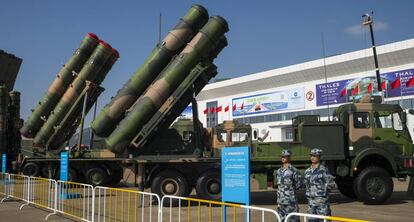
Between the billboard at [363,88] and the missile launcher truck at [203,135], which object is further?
the billboard at [363,88]

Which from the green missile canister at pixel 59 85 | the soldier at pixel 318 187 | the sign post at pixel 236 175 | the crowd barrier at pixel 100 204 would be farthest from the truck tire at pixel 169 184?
the green missile canister at pixel 59 85

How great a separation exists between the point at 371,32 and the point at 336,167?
1212 centimetres

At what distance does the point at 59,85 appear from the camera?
822 inches

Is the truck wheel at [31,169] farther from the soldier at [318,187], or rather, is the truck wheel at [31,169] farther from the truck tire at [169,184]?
the soldier at [318,187]

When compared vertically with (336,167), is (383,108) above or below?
above

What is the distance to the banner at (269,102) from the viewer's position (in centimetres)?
4553

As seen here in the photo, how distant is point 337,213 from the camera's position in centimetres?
1104

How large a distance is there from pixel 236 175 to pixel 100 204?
670cm

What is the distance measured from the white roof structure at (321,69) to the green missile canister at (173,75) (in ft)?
88.5

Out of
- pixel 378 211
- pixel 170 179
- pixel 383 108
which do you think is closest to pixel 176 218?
pixel 170 179

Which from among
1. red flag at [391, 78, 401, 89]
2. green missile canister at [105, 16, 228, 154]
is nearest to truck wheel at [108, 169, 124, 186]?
green missile canister at [105, 16, 228, 154]

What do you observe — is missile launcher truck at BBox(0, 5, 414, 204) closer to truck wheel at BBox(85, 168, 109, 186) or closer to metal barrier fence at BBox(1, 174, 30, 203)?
metal barrier fence at BBox(1, 174, 30, 203)

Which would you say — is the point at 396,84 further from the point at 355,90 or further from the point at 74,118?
the point at 74,118

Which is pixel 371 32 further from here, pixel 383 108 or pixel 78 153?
pixel 78 153
